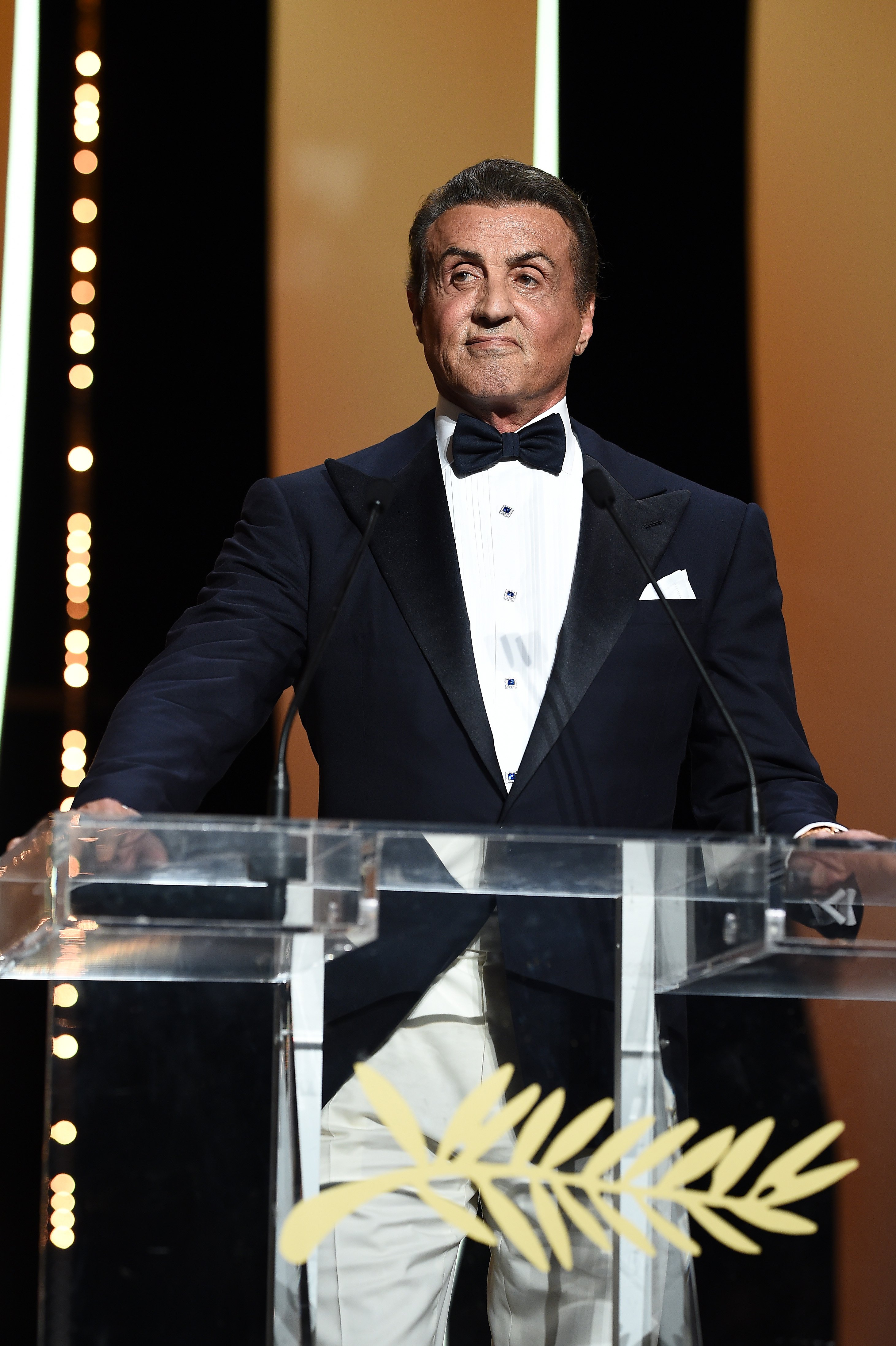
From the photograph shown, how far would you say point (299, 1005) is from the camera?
1.15 metres

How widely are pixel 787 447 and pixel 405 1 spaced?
3.78ft

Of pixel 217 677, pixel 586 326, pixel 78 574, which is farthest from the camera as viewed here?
pixel 78 574

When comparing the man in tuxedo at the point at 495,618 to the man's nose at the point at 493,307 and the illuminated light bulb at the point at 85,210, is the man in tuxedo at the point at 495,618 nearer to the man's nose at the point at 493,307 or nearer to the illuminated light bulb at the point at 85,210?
the man's nose at the point at 493,307

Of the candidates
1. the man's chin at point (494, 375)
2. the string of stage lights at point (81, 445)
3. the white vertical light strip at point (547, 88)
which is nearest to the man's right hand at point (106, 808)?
the man's chin at point (494, 375)

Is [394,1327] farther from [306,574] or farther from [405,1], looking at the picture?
[405,1]

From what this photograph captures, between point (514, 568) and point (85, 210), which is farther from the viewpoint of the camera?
point (85, 210)

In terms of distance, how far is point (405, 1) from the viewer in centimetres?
281

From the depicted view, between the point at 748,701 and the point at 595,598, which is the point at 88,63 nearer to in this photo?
the point at 595,598

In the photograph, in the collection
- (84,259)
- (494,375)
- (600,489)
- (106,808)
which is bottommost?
(106,808)

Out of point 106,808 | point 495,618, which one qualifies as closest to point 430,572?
point 495,618

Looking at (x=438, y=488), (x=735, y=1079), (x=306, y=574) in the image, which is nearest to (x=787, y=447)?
(x=438, y=488)

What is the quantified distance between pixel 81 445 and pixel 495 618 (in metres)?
1.05

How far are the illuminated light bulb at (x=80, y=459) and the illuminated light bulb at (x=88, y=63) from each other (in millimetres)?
717

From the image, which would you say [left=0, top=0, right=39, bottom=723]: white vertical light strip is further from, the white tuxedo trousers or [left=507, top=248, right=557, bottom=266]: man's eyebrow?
the white tuxedo trousers
